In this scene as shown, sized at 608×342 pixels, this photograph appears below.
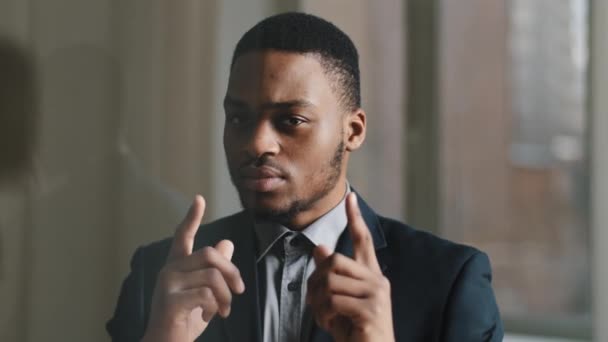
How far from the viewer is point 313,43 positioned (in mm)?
523

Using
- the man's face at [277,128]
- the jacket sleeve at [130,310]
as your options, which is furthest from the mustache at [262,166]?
the jacket sleeve at [130,310]

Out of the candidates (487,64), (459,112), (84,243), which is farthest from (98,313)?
(487,64)

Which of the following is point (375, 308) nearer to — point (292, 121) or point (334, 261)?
point (334, 261)

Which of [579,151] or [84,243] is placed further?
[579,151]

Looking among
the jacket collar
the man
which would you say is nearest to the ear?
the man

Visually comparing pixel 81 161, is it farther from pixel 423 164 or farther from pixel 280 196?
pixel 423 164

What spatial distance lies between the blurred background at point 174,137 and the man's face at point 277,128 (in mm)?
17

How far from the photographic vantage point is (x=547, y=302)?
0.86 m

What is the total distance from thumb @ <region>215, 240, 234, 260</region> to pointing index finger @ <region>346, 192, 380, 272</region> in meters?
0.10

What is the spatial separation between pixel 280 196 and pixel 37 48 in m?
0.23

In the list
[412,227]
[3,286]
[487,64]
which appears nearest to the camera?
[3,286]

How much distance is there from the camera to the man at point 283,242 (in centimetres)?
51

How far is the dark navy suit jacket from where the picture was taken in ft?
1.71

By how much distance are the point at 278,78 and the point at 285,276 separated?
16cm
